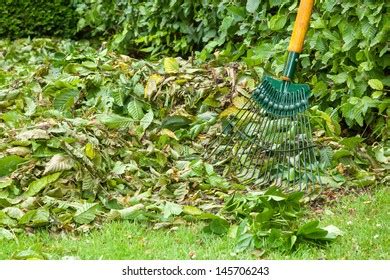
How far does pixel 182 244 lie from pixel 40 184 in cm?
90

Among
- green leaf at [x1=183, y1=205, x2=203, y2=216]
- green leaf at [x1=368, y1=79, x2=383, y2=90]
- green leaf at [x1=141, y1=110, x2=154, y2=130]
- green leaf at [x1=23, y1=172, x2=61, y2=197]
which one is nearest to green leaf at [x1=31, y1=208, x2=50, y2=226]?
green leaf at [x1=23, y1=172, x2=61, y2=197]

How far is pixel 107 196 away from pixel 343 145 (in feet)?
4.70

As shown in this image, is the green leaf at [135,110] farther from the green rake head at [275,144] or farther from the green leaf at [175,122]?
the green rake head at [275,144]

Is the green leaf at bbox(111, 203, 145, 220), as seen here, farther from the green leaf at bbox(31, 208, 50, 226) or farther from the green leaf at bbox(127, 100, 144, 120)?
the green leaf at bbox(127, 100, 144, 120)

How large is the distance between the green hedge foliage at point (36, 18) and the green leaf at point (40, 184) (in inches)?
222

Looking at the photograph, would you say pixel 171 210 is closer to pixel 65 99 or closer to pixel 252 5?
pixel 65 99

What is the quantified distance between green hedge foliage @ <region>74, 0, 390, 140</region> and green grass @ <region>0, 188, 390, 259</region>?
45.4 inches

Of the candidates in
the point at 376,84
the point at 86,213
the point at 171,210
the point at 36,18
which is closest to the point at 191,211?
the point at 171,210

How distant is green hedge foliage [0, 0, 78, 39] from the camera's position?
9.69 meters

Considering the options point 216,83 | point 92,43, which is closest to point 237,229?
point 216,83

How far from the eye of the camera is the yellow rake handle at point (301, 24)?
4.66 metres

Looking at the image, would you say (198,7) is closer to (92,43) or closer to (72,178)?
(92,43)

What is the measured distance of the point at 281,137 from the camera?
15.5 feet
